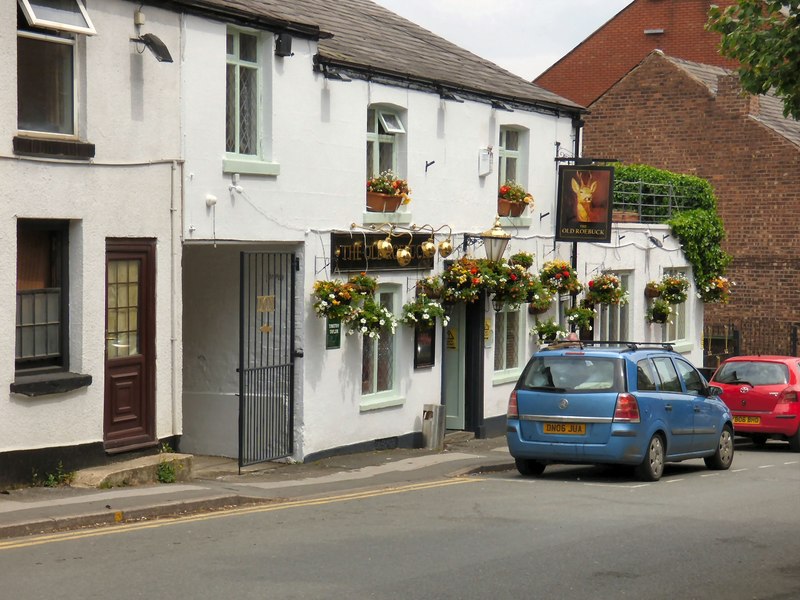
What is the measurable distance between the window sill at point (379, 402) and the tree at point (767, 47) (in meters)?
8.46

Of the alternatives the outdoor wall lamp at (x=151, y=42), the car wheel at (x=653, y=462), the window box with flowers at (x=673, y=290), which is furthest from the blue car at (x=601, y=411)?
the window box with flowers at (x=673, y=290)

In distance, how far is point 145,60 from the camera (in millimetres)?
14438

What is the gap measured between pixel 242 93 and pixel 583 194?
8.77 meters

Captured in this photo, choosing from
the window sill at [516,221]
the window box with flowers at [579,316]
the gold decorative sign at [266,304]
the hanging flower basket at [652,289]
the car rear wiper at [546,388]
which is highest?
the window sill at [516,221]

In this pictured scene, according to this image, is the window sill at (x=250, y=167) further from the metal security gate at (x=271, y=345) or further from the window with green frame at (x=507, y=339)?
the window with green frame at (x=507, y=339)

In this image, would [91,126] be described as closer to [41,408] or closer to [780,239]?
[41,408]

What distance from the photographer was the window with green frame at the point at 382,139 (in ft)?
62.2

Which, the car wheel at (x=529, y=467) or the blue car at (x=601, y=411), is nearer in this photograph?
the blue car at (x=601, y=411)

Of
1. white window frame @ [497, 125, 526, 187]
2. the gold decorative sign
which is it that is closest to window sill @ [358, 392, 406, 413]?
the gold decorative sign

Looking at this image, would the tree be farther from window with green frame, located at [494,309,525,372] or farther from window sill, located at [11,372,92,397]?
window with green frame, located at [494,309,525,372]

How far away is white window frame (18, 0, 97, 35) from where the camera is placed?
1281 centimetres

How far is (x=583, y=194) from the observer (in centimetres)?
2322

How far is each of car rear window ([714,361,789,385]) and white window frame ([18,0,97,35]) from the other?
13.1 meters

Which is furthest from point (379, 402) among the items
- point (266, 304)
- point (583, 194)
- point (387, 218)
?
point (583, 194)
